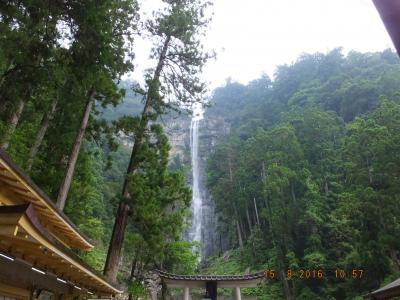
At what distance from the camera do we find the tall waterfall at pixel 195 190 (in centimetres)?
3382

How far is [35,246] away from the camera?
3.25 meters

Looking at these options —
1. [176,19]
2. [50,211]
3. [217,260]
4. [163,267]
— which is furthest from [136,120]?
[217,260]

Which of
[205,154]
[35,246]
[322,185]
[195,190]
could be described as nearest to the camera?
[35,246]

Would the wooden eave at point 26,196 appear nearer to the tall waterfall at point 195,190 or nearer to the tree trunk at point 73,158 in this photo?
the tree trunk at point 73,158

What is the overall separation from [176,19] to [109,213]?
2259cm

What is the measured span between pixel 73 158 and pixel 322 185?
2070cm

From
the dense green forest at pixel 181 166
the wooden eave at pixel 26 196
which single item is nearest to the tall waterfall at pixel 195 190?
the dense green forest at pixel 181 166


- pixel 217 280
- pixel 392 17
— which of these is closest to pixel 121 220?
pixel 217 280

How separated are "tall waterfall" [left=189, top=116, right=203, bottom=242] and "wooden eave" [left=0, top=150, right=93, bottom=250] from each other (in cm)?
2350

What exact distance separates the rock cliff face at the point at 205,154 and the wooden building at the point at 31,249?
89.0ft

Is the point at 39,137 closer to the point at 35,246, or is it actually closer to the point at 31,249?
the point at 31,249

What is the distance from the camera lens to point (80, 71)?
22.6ft

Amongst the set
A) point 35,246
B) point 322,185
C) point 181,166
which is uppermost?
point 322,185

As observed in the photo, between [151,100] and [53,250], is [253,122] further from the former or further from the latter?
[53,250]
